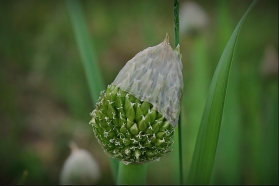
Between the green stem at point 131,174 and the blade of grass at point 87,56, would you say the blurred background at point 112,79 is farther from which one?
the green stem at point 131,174

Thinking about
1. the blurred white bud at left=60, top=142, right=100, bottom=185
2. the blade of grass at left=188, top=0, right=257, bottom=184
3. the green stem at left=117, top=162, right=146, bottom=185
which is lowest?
the blurred white bud at left=60, top=142, right=100, bottom=185

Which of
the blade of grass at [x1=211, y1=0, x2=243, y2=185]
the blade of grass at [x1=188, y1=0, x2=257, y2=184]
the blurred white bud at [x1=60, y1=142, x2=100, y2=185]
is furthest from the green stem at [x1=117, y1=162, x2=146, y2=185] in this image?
the blade of grass at [x1=211, y1=0, x2=243, y2=185]

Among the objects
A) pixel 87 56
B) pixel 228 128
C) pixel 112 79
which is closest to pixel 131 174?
pixel 87 56

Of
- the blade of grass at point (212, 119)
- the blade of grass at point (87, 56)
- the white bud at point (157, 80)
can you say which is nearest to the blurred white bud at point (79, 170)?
the blade of grass at point (87, 56)

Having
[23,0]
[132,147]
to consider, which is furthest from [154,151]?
[23,0]

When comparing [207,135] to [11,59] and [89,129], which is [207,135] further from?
[11,59]

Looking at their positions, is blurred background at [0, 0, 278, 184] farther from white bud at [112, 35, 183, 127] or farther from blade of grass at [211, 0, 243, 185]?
white bud at [112, 35, 183, 127]

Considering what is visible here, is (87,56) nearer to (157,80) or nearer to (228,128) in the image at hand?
(157,80)
